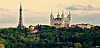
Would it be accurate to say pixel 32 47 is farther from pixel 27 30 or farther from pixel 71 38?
pixel 27 30

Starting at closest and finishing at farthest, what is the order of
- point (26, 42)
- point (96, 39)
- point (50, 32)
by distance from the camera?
point (96, 39) < point (26, 42) < point (50, 32)

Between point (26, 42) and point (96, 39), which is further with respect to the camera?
point (26, 42)

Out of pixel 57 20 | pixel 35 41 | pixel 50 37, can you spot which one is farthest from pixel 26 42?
pixel 57 20

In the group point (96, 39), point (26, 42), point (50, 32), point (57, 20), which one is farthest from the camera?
point (57, 20)

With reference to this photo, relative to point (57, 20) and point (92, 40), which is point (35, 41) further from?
point (57, 20)

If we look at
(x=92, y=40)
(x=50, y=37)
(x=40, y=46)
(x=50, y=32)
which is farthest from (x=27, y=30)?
(x=92, y=40)

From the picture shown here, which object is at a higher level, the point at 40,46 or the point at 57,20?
the point at 57,20
